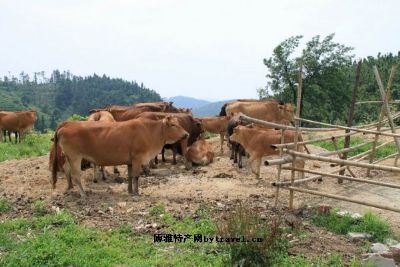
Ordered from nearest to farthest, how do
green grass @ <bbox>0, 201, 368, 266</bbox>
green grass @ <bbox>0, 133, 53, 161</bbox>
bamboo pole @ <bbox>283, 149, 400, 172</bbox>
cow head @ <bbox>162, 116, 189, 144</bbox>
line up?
green grass @ <bbox>0, 201, 368, 266</bbox> < bamboo pole @ <bbox>283, 149, 400, 172</bbox> < cow head @ <bbox>162, 116, 189, 144</bbox> < green grass @ <bbox>0, 133, 53, 161</bbox>

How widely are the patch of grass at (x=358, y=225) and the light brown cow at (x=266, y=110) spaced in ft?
30.2

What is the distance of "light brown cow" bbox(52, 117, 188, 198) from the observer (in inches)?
337

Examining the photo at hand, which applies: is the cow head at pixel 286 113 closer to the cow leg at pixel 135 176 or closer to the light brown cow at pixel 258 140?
the light brown cow at pixel 258 140

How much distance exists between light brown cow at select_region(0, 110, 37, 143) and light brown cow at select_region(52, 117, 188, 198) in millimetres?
11778

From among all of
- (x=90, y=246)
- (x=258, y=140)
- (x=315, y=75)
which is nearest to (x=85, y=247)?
(x=90, y=246)

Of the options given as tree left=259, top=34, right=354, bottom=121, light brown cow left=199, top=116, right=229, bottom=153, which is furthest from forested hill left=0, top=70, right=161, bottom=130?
light brown cow left=199, top=116, right=229, bottom=153

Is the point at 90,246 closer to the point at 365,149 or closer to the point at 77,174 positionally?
the point at 77,174

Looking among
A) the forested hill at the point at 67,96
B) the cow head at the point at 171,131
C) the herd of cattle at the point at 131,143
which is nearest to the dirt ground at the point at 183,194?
the herd of cattle at the point at 131,143

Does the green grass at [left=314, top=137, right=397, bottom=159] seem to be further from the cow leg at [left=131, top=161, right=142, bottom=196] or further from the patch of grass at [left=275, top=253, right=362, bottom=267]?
the patch of grass at [left=275, top=253, right=362, bottom=267]

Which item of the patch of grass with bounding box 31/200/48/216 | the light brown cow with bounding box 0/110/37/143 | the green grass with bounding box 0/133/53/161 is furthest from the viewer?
the light brown cow with bounding box 0/110/37/143

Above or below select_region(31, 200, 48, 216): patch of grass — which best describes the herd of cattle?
above

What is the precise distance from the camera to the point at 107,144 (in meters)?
8.70

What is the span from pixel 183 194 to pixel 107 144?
5.94 feet

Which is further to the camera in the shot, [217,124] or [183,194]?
[217,124]
